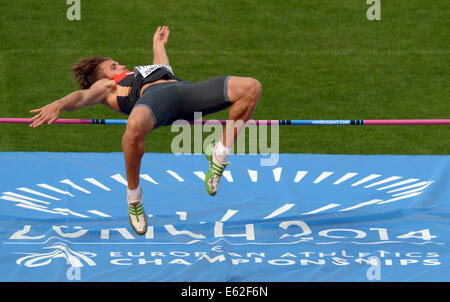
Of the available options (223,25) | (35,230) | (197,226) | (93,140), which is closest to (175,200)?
(197,226)

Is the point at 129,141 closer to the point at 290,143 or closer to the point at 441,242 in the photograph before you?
the point at 441,242

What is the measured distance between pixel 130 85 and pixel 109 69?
1.44 ft

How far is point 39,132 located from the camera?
1162cm

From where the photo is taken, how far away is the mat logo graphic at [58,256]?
806 centimetres

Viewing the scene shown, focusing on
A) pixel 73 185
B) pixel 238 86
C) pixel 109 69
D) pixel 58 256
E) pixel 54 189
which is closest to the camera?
pixel 238 86

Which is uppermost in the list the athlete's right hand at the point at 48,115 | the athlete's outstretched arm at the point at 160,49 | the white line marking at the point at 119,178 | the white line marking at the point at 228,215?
the athlete's outstretched arm at the point at 160,49

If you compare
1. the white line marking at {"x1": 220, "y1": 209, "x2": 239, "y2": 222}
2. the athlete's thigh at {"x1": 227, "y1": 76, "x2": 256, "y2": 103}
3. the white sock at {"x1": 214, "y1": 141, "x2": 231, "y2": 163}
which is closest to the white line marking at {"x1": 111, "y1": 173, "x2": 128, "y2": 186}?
the white line marking at {"x1": 220, "y1": 209, "x2": 239, "y2": 222}

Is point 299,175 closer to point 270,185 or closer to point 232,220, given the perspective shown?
point 270,185

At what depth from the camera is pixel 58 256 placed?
8188 millimetres

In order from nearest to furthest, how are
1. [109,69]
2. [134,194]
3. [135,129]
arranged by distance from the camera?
[135,129], [134,194], [109,69]

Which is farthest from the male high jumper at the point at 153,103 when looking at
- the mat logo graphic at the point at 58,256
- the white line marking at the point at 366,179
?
the white line marking at the point at 366,179

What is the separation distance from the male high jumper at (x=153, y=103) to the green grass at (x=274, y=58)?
128 inches

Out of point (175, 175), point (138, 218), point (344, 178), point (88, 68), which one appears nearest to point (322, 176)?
point (344, 178)

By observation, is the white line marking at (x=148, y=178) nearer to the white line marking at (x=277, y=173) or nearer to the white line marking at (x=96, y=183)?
the white line marking at (x=96, y=183)
